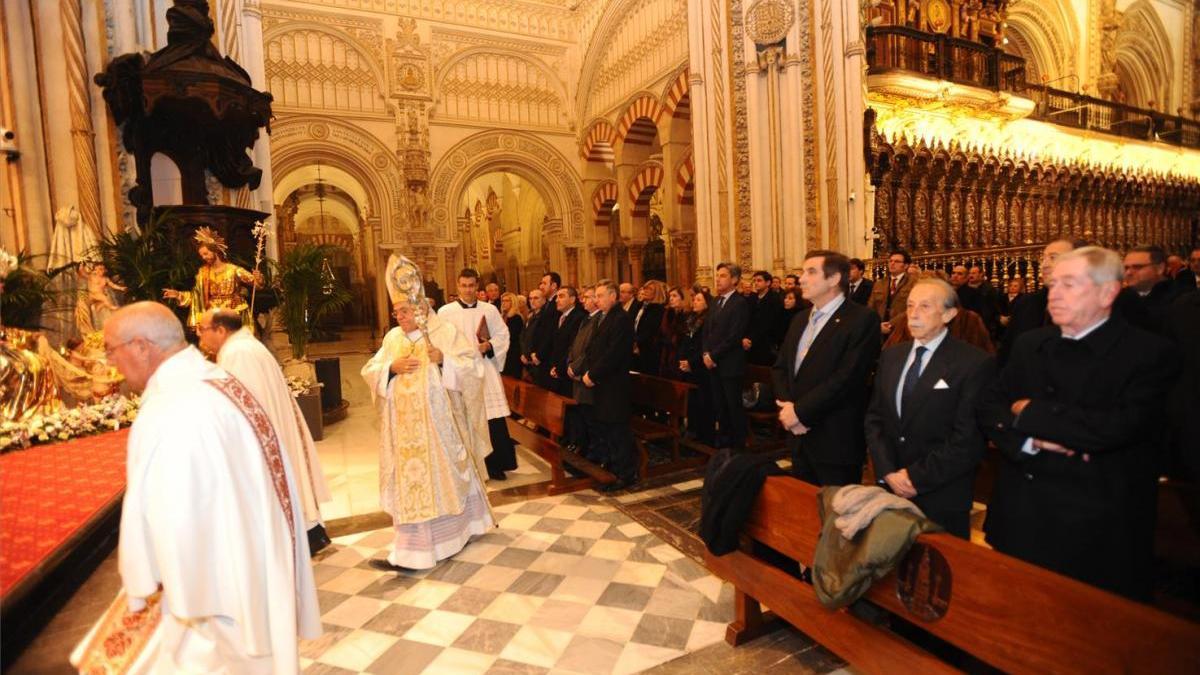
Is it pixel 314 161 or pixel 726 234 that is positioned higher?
pixel 314 161

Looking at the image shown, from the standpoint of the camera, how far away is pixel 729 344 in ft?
18.1

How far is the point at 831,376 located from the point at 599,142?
1404cm

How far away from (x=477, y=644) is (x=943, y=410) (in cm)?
214

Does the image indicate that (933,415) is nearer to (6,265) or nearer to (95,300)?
(6,265)

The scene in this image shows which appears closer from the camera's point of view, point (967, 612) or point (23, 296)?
point (967, 612)

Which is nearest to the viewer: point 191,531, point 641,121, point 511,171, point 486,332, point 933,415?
point 191,531

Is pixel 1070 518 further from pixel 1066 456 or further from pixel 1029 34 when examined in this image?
pixel 1029 34

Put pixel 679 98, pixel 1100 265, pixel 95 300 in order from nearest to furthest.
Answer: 1. pixel 1100 265
2. pixel 95 300
3. pixel 679 98

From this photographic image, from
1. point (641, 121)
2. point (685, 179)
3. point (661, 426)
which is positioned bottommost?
point (661, 426)

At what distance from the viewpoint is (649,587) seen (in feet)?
10.9

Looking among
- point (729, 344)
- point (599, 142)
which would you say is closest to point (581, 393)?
point (729, 344)

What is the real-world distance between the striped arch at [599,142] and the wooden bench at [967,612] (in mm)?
13684

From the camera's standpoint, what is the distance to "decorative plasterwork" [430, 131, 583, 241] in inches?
598

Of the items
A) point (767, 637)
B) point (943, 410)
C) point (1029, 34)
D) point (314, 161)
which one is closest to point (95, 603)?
point (767, 637)
